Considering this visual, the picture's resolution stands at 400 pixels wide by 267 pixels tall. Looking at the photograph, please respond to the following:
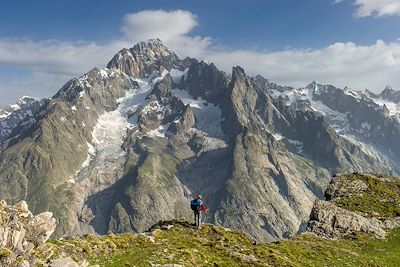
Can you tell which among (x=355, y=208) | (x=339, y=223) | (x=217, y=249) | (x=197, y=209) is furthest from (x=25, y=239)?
(x=355, y=208)

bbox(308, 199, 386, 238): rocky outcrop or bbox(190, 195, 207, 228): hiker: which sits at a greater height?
bbox(190, 195, 207, 228): hiker

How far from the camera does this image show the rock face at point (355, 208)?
200 ft

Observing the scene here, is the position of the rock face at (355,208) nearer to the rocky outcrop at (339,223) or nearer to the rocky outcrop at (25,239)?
the rocky outcrop at (339,223)

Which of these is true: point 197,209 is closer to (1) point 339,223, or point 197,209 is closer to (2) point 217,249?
(2) point 217,249

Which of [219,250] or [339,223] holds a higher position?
[219,250]

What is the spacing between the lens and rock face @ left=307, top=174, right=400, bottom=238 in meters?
61.1

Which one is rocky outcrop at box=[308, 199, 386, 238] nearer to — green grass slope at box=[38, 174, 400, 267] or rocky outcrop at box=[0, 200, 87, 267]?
green grass slope at box=[38, 174, 400, 267]

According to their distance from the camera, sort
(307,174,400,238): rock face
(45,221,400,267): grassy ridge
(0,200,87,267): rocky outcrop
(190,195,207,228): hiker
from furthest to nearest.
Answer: (307,174,400,238): rock face
(190,195,207,228): hiker
(45,221,400,267): grassy ridge
(0,200,87,267): rocky outcrop

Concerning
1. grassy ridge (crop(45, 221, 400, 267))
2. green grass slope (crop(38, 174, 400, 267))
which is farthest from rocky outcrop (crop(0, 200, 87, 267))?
grassy ridge (crop(45, 221, 400, 267))

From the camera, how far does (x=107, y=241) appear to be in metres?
41.6

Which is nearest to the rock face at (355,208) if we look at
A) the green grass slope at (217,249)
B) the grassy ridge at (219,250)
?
the green grass slope at (217,249)

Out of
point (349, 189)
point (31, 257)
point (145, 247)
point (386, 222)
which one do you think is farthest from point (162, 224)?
point (349, 189)

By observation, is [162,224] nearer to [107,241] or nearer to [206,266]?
[107,241]

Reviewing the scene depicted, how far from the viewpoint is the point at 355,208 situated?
6931 centimetres
